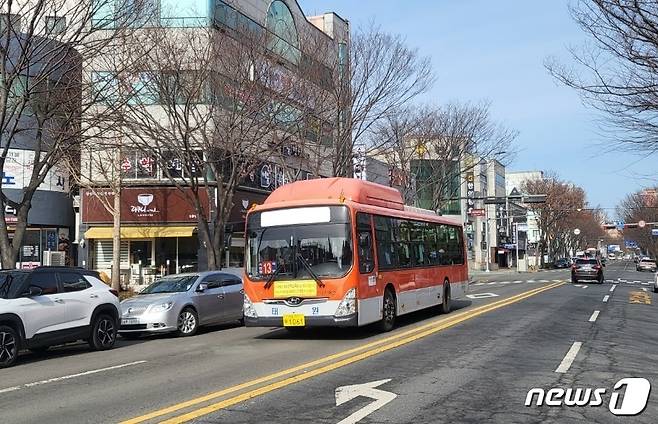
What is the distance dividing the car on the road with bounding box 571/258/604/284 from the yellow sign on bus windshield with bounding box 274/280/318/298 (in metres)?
30.7

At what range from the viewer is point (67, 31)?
52.5 ft

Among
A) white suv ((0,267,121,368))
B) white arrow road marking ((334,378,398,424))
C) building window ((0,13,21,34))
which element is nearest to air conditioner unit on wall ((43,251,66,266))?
building window ((0,13,21,34))

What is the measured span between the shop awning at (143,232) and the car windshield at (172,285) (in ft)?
52.2

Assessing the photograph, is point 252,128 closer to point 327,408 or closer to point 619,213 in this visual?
point 327,408

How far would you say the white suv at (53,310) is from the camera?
11.0 metres

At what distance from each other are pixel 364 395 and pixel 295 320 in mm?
5236

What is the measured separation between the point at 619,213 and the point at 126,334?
95660mm

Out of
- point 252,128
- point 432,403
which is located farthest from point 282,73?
point 432,403

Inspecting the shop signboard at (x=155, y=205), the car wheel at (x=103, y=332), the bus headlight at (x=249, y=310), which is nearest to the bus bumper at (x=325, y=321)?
the bus headlight at (x=249, y=310)

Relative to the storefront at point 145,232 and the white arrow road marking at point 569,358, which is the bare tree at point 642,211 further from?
the white arrow road marking at point 569,358

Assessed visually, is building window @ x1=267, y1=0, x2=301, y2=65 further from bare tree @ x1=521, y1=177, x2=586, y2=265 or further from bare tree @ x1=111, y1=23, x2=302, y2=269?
bare tree @ x1=521, y1=177, x2=586, y2=265

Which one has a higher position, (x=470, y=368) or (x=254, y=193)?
(x=254, y=193)

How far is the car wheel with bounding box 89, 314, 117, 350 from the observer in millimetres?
12967

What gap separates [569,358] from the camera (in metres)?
10.5
